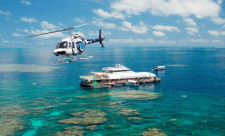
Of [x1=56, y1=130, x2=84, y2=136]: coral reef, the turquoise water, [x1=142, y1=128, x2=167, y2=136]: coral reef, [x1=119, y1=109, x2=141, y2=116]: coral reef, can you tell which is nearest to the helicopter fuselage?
the turquoise water

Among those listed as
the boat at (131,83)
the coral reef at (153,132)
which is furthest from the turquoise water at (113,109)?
the boat at (131,83)

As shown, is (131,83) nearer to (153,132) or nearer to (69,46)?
(69,46)

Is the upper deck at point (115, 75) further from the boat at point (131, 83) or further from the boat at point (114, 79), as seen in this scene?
the boat at point (131, 83)

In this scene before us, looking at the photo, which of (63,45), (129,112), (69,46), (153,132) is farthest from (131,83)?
(63,45)

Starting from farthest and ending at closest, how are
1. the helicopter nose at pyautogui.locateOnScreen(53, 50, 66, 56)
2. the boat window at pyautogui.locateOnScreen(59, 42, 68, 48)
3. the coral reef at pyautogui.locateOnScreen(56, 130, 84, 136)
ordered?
1. the boat window at pyautogui.locateOnScreen(59, 42, 68, 48)
2. the helicopter nose at pyautogui.locateOnScreen(53, 50, 66, 56)
3. the coral reef at pyautogui.locateOnScreen(56, 130, 84, 136)

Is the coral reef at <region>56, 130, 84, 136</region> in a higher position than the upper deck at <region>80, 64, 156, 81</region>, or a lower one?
lower

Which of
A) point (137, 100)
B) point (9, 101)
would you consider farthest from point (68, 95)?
point (137, 100)

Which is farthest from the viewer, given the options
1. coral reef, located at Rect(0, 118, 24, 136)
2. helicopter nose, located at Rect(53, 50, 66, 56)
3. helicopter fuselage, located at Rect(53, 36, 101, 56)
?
helicopter fuselage, located at Rect(53, 36, 101, 56)

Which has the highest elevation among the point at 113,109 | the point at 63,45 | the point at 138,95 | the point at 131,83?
the point at 63,45

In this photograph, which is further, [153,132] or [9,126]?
[9,126]

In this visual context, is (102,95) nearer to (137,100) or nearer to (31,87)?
(137,100)

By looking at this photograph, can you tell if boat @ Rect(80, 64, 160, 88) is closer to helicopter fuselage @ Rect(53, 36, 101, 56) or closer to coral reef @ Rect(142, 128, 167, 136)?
helicopter fuselage @ Rect(53, 36, 101, 56)
